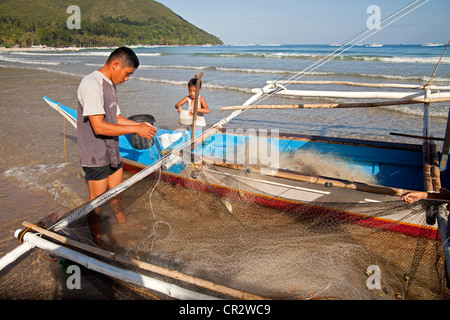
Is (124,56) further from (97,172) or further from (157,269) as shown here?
(157,269)

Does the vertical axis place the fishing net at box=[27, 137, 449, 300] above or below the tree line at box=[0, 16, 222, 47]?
below

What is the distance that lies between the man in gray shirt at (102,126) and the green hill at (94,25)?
4341 inches

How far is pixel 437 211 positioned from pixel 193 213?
242cm

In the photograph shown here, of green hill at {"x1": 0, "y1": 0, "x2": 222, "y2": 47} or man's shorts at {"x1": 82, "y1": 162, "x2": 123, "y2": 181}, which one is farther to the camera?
green hill at {"x1": 0, "y1": 0, "x2": 222, "y2": 47}

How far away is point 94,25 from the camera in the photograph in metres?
109

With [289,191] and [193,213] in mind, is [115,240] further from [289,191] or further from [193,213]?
[289,191]

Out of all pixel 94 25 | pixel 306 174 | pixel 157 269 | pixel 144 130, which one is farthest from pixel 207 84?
pixel 94 25

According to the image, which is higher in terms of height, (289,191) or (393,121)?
(393,121)

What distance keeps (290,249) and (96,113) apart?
7.24 ft

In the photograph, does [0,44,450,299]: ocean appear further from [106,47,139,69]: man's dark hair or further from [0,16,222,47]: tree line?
[0,16,222,47]: tree line

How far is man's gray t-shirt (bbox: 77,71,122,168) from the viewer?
236 centimetres

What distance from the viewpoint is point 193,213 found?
325 cm

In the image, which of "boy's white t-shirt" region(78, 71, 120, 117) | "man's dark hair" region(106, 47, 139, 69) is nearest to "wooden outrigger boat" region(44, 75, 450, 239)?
"boy's white t-shirt" region(78, 71, 120, 117)
